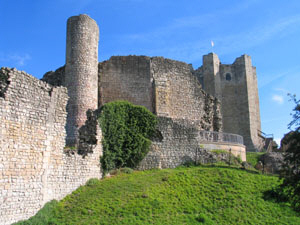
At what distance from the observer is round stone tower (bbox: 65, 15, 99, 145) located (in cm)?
2500

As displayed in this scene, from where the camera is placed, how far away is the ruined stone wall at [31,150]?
547 inches

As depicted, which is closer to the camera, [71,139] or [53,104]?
[53,104]

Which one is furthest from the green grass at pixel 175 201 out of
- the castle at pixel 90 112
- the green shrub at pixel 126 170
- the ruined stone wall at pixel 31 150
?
the castle at pixel 90 112

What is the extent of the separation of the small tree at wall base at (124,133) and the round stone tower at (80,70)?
4.82m

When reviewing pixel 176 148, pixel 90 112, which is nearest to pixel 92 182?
pixel 90 112

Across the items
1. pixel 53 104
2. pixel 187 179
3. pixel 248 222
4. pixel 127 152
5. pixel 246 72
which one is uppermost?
pixel 246 72

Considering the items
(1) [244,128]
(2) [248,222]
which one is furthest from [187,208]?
(1) [244,128]

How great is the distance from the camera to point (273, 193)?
17.7 metres

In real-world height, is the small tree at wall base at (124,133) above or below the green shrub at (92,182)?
above

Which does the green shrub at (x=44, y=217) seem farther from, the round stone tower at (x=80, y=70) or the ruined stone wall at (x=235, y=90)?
the ruined stone wall at (x=235, y=90)

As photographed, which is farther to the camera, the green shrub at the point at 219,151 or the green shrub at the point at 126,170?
the green shrub at the point at 219,151

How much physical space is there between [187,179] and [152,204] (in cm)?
345

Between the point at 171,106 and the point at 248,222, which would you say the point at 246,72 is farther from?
the point at 248,222

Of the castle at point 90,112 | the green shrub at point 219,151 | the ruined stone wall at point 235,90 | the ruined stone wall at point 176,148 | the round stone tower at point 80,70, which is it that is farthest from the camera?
the ruined stone wall at point 235,90
